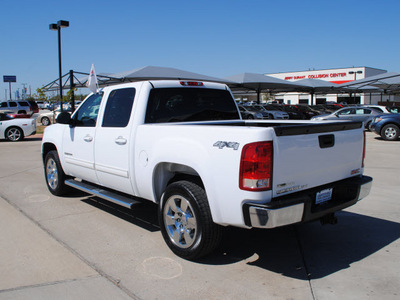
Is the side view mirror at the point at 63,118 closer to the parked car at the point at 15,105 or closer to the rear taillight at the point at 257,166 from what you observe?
the rear taillight at the point at 257,166

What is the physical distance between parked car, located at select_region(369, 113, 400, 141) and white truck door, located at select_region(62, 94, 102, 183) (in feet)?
46.9

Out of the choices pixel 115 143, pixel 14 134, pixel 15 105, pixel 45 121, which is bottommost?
pixel 14 134

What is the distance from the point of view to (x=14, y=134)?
17.2 metres

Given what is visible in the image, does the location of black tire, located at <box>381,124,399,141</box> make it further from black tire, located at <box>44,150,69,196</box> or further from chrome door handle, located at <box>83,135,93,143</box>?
chrome door handle, located at <box>83,135,93,143</box>

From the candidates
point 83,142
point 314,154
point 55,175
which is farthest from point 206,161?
point 55,175

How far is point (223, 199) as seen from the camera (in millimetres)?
3416

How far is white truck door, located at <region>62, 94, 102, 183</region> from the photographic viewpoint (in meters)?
5.35

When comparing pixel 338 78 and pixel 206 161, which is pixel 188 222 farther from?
pixel 338 78

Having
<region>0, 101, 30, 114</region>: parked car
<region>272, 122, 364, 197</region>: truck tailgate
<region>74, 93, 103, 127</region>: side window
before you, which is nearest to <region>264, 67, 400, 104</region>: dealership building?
<region>0, 101, 30, 114</region>: parked car

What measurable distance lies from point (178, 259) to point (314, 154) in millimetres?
1780

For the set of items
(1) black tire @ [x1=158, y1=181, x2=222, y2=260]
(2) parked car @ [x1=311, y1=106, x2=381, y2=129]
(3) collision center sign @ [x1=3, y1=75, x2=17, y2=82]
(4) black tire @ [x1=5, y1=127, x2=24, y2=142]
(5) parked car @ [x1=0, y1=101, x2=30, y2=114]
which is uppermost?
(3) collision center sign @ [x1=3, y1=75, x2=17, y2=82]

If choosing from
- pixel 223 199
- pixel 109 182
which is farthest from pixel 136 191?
pixel 223 199

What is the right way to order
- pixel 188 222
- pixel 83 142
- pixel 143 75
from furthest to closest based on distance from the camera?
pixel 143 75, pixel 83 142, pixel 188 222

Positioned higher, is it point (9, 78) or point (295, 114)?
point (9, 78)
